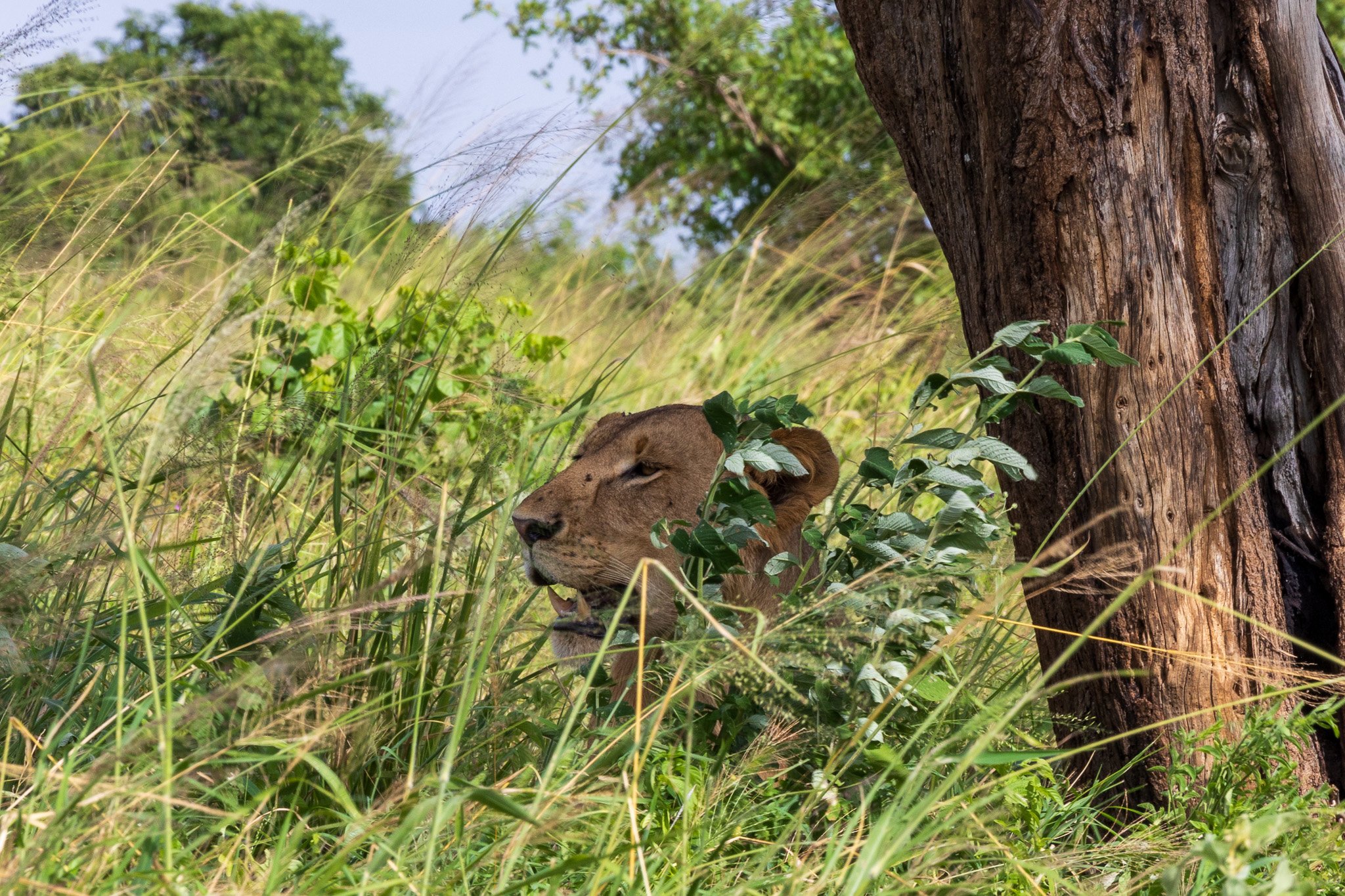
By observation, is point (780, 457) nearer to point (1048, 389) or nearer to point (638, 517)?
point (1048, 389)

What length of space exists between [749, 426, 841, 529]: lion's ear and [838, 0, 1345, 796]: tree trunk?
0.49m

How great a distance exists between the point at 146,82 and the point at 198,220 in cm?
82

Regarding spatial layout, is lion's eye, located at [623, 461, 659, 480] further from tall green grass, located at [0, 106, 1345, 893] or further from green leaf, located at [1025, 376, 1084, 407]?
green leaf, located at [1025, 376, 1084, 407]

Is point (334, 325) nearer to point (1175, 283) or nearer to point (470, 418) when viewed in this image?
point (470, 418)

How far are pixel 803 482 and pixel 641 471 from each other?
0.41 metres


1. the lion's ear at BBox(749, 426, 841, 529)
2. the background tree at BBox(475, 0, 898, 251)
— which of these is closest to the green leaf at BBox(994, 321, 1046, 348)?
the lion's ear at BBox(749, 426, 841, 529)

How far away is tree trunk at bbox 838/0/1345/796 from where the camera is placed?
2262 millimetres

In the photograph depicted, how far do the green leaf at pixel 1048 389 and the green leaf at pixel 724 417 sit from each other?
556 millimetres

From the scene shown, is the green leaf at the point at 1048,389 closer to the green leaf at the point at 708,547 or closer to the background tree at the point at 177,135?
the green leaf at the point at 708,547

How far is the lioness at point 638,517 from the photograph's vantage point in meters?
2.69

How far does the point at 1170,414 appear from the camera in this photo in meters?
2.32

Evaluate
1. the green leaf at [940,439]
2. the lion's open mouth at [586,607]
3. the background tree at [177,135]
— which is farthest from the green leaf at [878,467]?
the background tree at [177,135]

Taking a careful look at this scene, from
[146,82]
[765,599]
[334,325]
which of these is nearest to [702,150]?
[334,325]

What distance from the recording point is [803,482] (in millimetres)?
2736
